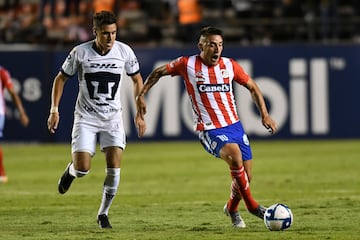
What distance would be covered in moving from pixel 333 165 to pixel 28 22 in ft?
36.2

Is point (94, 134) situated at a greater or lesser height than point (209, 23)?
greater

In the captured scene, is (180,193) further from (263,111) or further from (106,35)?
(106,35)

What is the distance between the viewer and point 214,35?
37.2 feet

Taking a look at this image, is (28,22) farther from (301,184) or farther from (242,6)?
(301,184)

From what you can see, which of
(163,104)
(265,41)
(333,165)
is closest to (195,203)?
(333,165)

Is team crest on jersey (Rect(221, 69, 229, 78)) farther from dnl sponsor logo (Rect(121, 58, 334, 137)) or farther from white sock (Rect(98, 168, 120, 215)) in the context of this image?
dnl sponsor logo (Rect(121, 58, 334, 137))

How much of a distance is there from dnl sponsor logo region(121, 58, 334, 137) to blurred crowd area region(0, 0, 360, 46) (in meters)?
1.41

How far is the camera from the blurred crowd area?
88.8 ft

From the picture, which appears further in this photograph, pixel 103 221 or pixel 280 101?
pixel 280 101

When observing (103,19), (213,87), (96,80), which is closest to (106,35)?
(103,19)

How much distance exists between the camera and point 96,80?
11.5 m

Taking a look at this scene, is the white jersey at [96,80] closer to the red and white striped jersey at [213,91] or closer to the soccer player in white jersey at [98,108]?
the soccer player in white jersey at [98,108]

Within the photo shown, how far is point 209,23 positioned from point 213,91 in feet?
51.6

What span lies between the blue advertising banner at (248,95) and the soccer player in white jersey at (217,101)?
545 inches
